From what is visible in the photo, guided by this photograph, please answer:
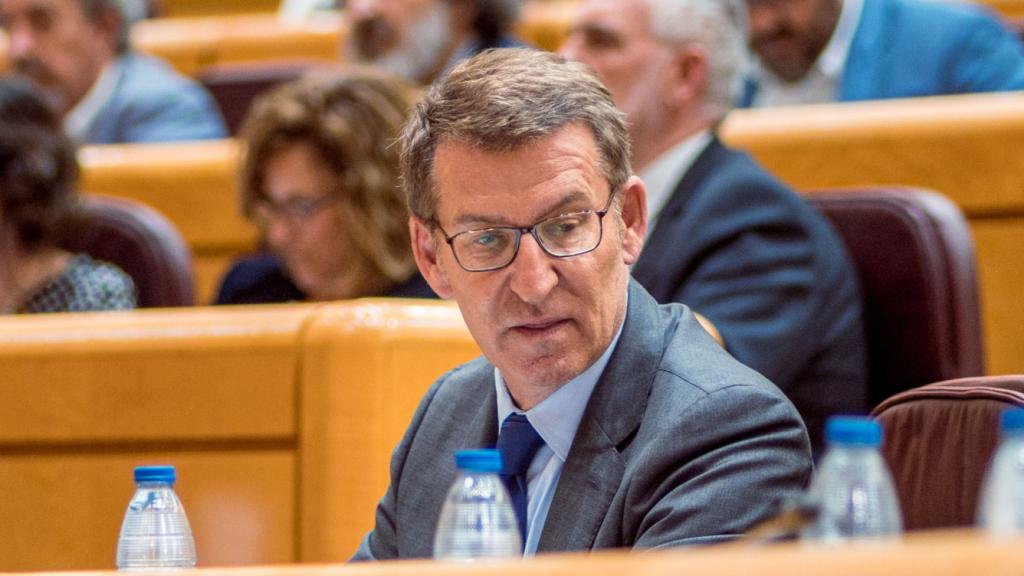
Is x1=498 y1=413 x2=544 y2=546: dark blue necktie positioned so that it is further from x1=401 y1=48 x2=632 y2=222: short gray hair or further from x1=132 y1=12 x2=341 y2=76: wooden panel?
x1=132 y1=12 x2=341 y2=76: wooden panel

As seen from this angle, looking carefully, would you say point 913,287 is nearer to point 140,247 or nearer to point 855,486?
point 855,486

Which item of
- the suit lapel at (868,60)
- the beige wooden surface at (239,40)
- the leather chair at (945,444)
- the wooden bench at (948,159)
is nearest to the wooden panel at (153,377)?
the leather chair at (945,444)

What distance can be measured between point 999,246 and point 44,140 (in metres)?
1.26

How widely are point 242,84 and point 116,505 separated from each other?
1906mm

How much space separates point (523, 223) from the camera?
109cm

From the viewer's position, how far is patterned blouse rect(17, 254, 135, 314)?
2.00 metres

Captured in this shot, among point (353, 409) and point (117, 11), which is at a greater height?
point (117, 11)

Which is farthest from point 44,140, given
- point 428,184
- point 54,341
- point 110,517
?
point 428,184

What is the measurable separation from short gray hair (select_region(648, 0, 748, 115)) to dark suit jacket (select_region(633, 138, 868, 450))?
0.27m

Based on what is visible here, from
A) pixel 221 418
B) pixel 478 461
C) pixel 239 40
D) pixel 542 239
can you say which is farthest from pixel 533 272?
pixel 239 40

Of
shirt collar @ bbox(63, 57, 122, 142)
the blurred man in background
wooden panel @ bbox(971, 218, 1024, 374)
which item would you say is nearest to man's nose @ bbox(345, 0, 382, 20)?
the blurred man in background

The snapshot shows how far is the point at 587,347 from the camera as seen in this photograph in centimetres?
112

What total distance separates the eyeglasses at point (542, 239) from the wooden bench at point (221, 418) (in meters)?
0.33

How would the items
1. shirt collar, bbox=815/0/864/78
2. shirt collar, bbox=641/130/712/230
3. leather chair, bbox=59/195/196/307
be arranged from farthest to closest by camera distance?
1. shirt collar, bbox=815/0/864/78
2. leather chair, bbox=59/195/196/307
3. shirt collar, bbox=641/130/712/230
